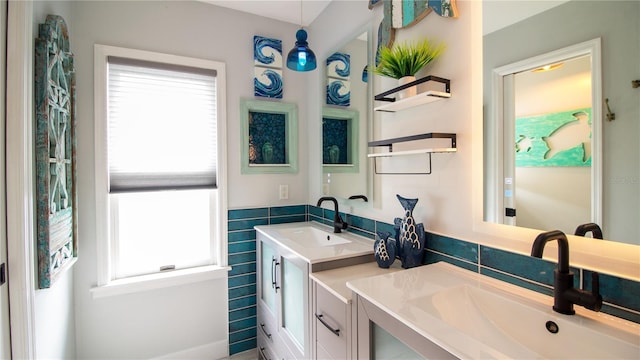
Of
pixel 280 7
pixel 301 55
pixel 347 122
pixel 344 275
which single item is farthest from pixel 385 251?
pixel 280 7

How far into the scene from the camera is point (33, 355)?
1.21 metres

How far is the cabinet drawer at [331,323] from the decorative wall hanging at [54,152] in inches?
47.1

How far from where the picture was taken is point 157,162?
2002 millimetres

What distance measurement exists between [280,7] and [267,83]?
0.56 meters

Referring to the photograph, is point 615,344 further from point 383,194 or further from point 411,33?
point 411,33

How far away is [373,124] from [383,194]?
43cm

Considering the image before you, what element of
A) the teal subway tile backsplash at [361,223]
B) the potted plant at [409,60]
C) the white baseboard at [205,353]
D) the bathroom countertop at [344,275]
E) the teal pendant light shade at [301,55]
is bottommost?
the white baseboard at [205,353]

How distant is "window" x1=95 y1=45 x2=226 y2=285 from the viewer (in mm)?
1891

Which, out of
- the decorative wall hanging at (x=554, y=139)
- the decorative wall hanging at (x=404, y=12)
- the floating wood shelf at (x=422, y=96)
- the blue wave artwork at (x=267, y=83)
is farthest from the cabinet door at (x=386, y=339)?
the blue wave artwork at (x=267, y=83)

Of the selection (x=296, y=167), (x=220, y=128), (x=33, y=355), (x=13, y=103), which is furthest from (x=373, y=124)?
(x=33, y=355)

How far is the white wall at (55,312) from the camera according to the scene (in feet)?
4.30

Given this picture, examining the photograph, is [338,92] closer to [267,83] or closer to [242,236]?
[267,83]

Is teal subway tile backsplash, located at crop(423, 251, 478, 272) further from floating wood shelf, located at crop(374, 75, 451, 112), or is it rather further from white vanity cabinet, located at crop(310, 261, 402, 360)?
floating wood shelf, located at crop(374, 75, 451, 112)

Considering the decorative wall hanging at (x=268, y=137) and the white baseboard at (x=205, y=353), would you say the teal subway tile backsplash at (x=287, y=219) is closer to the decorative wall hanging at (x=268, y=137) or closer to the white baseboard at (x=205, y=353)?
the decorative wall hanging at (x=268, y=137)
